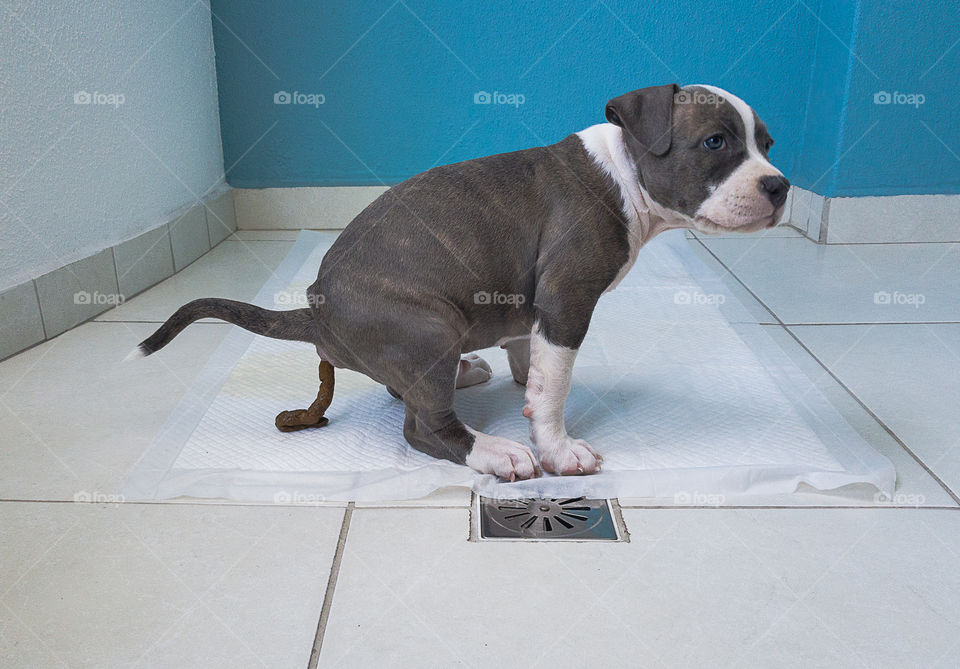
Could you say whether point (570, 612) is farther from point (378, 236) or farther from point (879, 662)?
point (378, 236)

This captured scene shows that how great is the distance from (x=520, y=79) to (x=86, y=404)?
8.01 ft

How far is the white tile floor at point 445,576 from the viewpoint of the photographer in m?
1.27

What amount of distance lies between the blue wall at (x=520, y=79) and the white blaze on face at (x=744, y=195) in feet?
7.06

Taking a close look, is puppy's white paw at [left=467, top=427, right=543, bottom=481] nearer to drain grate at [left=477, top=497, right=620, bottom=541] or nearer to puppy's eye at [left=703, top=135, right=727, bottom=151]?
drain grate at [left=477, top=497, right=620, bottom=541]

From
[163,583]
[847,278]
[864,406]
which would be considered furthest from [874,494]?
[847,278]

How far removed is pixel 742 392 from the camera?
7.13 ft

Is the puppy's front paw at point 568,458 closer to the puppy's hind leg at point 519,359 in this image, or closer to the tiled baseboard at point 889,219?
the puppy's hind leg at point 519,359

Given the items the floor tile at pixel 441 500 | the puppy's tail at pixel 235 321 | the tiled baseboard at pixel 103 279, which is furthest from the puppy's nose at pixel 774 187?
the tiled baseboard at pixel 103 279

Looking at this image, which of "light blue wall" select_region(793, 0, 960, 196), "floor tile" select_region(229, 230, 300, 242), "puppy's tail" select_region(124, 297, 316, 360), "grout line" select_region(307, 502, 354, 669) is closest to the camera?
"grout line" select_region(307, 502, 354, 669)

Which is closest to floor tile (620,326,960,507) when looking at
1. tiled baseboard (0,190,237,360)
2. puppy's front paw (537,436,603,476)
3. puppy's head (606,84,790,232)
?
puppy's front paw (537,436,603,476)

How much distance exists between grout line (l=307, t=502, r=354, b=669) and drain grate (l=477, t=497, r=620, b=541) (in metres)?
0.26

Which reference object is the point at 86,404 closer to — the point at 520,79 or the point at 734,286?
the point at 734,286

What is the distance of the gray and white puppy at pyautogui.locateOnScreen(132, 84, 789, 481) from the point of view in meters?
1.67

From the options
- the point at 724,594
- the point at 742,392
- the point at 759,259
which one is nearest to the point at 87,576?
the point at 724,594
